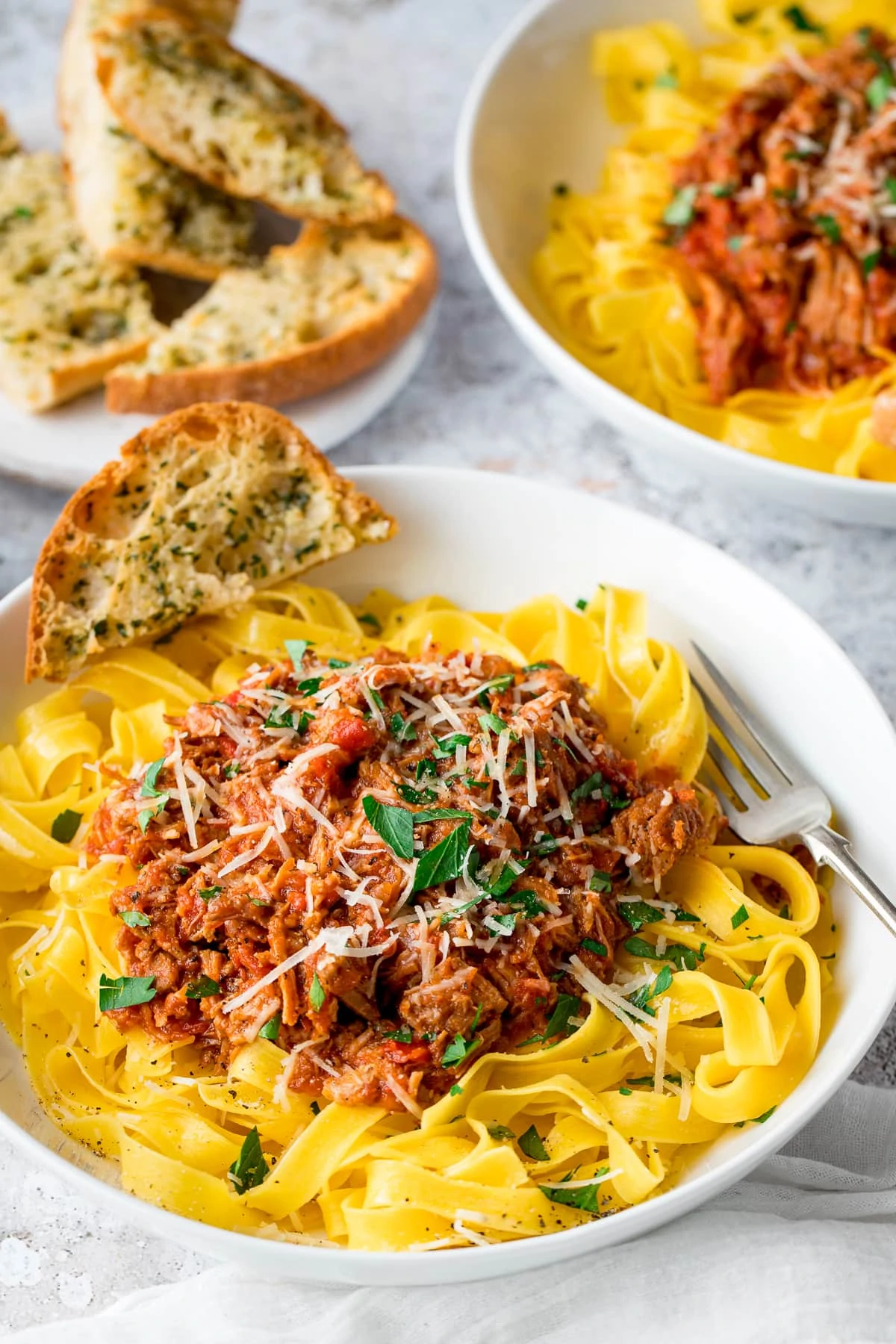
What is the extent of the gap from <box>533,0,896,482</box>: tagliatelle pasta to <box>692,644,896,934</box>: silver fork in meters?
1.56

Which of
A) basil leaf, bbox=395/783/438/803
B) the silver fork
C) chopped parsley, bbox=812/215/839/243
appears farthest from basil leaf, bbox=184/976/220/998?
chopped parsley, bbox=812/215/839/243

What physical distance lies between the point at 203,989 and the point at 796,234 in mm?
4061

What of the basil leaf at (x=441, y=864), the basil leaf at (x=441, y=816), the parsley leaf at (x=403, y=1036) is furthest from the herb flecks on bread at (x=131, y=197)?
the parsley leaf at (x=403, y=1036)

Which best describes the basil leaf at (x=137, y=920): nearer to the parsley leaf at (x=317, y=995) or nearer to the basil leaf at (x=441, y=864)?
the parsley leaf at (x=317, y=995)

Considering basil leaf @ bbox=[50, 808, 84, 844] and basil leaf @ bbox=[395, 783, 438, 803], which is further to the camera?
basil leaf @ bbox=[50, 808, 84, 844]

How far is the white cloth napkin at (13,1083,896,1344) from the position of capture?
3793 millimetres

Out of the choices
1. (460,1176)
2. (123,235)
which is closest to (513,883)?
(460,1176)

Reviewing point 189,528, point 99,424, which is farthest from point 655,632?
point 99,424

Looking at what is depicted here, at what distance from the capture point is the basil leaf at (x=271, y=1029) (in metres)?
3.74

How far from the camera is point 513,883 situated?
388 cm

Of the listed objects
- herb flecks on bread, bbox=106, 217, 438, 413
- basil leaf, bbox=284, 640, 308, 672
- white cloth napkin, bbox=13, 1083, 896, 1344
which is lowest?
white cloth napkin, bbox=13, 1083, 896, 1344

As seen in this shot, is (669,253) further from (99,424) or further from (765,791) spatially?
(765,791)

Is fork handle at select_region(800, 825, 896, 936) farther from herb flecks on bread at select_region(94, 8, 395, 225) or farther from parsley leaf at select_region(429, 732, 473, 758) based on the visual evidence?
herb flecks on bread at select_region(94, 8, 395, 225)

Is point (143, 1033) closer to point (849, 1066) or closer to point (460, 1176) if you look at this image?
A: point (460, 1176)
